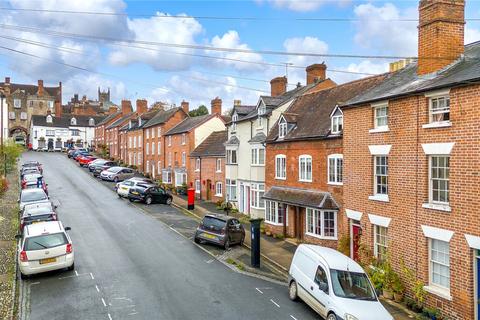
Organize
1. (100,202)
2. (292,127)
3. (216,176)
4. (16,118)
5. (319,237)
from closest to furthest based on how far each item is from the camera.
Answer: (319,237) → (292,127) → (100,202) → (216,176) → (16,118)

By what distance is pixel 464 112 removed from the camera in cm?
1350

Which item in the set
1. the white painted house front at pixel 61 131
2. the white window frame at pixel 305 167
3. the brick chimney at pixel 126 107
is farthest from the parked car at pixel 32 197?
the white painted house front at pixel 61 131

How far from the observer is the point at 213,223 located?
2336 centimetres

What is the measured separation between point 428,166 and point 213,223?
12.1m

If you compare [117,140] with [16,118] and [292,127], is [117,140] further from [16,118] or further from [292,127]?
[292,127]

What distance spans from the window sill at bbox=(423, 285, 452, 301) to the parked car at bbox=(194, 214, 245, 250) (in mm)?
10776

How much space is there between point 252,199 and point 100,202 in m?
13.4

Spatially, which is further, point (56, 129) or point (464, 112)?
point (56, 129)

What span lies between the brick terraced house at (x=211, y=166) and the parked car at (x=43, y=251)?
75.5 feet

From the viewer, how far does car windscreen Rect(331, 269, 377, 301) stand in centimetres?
1276

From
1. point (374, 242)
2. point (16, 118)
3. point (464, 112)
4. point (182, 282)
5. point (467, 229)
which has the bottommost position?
point (182, 282)

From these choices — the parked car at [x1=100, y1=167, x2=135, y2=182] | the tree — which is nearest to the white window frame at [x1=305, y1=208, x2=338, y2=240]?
the parked car at [x1=100, y1=167, x2=135, y2=182]

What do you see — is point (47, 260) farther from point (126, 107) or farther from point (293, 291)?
point (126, 107)

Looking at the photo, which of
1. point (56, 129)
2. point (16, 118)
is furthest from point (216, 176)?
point (16, 118)
